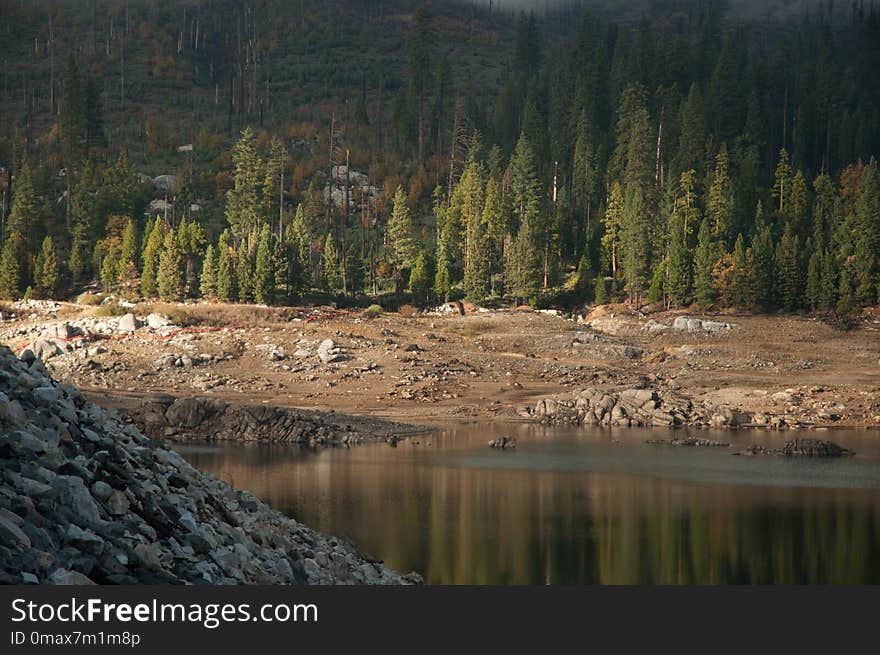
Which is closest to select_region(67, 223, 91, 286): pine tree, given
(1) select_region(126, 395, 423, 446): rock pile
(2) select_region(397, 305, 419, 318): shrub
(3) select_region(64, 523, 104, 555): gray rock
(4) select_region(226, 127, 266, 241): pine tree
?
(4) select_region(226, 127, 266, 241): pine tree

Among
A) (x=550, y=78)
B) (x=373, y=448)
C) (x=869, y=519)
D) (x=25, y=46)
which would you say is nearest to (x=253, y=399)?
(x=373, y=448)

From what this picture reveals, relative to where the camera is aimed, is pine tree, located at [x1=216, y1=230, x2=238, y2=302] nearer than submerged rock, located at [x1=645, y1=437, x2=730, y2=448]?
No

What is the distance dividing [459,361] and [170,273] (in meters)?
29.7

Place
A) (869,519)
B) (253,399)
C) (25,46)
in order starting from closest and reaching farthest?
(869,519) < (253,399) < (25,46)

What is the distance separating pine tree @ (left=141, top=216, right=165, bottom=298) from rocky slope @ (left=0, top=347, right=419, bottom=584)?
2550 inches

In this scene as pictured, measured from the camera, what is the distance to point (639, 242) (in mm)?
87062

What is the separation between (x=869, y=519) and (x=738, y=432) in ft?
67.8

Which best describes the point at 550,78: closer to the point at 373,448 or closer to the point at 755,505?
the point at 373,448

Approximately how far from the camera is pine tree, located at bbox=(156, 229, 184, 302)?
8238cm

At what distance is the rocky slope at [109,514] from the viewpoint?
13961mm

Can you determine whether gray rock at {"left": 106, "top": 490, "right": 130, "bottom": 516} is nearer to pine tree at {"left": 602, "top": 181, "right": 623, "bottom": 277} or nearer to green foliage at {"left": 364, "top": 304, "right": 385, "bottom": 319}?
green foliage at {"left": 364, "top": 304, "right": 385, "bottom": 319}

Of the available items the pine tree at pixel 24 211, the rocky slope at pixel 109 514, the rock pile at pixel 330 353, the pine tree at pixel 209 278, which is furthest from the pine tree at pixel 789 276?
the rocky slope at pixel 109 514

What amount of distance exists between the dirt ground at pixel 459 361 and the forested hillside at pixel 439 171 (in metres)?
8.65

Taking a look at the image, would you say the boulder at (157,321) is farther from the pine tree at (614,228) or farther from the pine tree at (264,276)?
the pine tree at (614,228)
